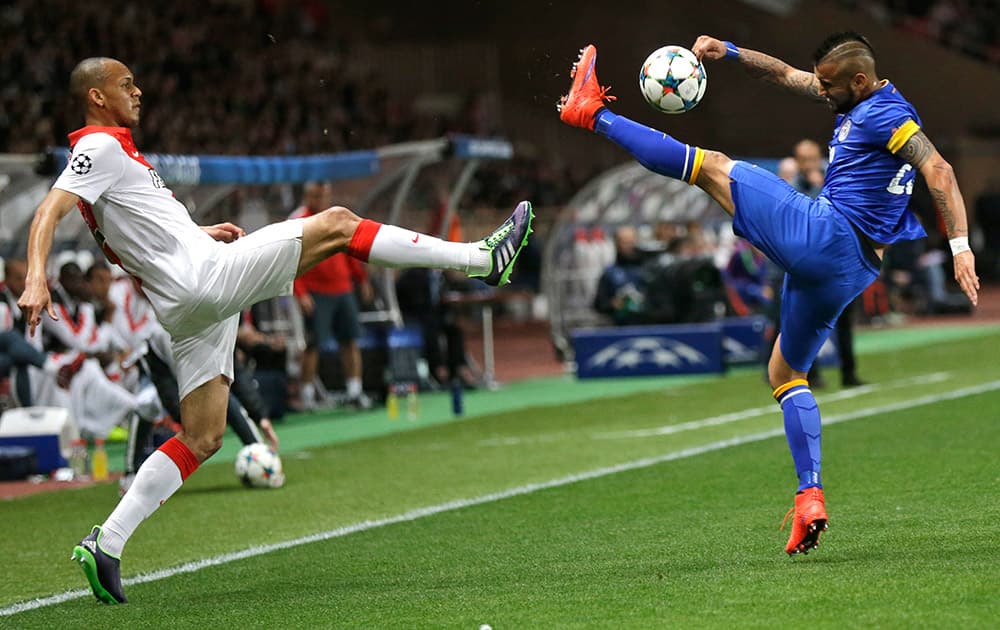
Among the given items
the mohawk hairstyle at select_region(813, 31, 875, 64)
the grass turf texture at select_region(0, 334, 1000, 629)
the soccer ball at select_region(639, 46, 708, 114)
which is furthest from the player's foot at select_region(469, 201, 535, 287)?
the mohawk hairstyle at select_region(813, 31, 875, 64)

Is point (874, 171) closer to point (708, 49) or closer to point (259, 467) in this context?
point (708, 49)

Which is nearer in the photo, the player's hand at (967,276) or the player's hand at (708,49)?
the player's hand at (967,276)

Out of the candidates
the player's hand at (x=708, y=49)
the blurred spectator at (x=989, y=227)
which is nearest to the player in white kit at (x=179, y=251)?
the player's hand at (x=708, y=49)

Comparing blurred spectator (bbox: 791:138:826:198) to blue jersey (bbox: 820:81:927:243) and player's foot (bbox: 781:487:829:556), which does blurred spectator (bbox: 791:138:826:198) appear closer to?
blue jersey (bbox: 820:81:927:243)

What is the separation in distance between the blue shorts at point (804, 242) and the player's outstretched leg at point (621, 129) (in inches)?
8.7

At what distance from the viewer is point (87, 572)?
7242mm

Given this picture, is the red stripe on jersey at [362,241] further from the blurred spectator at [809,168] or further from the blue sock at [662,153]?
the blurred spectator at [809,168]

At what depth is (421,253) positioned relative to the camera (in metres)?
7.20

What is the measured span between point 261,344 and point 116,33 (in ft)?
48.9

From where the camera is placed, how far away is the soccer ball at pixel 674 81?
787 cm

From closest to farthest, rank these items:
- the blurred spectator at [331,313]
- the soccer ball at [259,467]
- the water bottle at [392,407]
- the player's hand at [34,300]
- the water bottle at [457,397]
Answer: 1. the player's hand at [34,300]
2. the soccer ball at [259,467]
3. the water bottle at [457,397]
4. the water bottle at [392,407]
5. the blurred spectator at [331,313]

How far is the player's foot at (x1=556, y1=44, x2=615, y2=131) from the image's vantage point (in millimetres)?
7555

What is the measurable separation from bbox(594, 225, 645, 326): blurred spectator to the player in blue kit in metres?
14.7

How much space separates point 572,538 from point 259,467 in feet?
12.6
